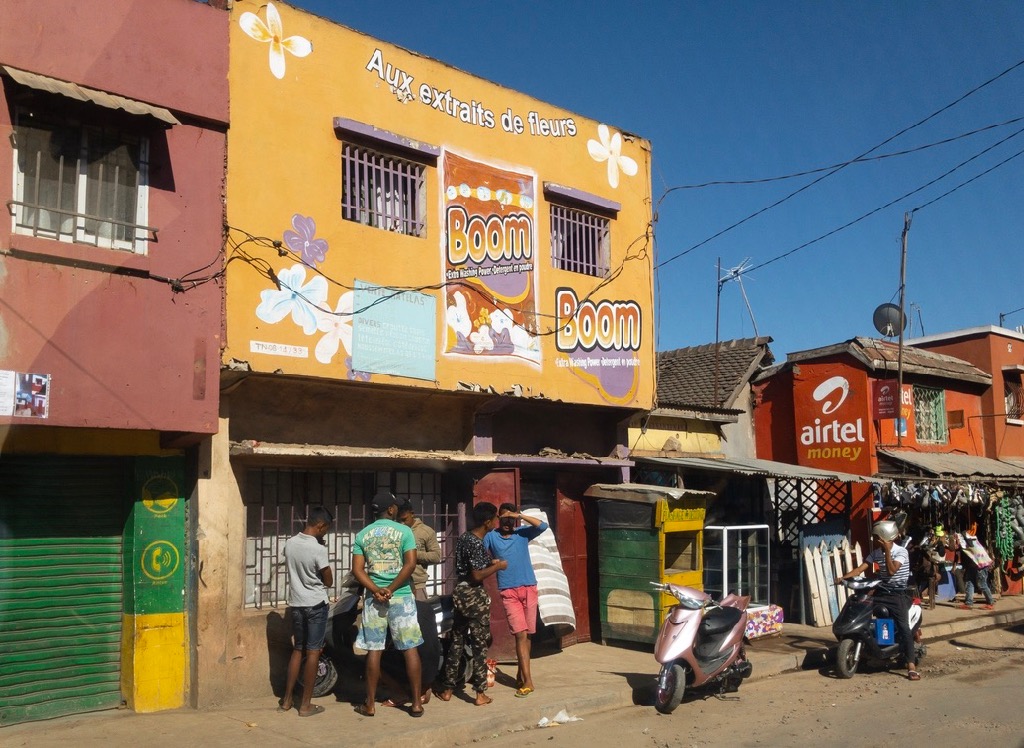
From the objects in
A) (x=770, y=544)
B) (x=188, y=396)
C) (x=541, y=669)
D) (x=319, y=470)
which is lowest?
(x=541, y=669)

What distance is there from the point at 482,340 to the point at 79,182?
4705 mm

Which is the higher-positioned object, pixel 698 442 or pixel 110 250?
pixel 110 250

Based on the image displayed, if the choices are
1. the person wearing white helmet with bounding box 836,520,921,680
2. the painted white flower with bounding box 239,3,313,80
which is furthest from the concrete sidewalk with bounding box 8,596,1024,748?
the painted white flower with bounding box 239,3,313,80

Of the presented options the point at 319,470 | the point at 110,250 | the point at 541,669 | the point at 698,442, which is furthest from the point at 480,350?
the point at 698,442

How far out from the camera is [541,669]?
33.8 feet

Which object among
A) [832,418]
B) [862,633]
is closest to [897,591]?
[862,633]

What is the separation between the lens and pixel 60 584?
8.11m

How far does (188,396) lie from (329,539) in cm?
244

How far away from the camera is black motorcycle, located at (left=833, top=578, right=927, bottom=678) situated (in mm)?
10148

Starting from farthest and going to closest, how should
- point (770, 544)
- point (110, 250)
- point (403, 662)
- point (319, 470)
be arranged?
point (770, 544)
point (319, 470)
point (403, 662)
point (110, 250)

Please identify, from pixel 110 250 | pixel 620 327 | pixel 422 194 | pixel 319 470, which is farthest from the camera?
pixel 620 327

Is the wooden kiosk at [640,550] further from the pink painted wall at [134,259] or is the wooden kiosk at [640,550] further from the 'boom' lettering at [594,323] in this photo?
the pink painted wall at [134,259]

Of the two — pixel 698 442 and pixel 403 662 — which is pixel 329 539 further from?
pixel 698 442

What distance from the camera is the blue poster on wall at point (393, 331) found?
384 inches
